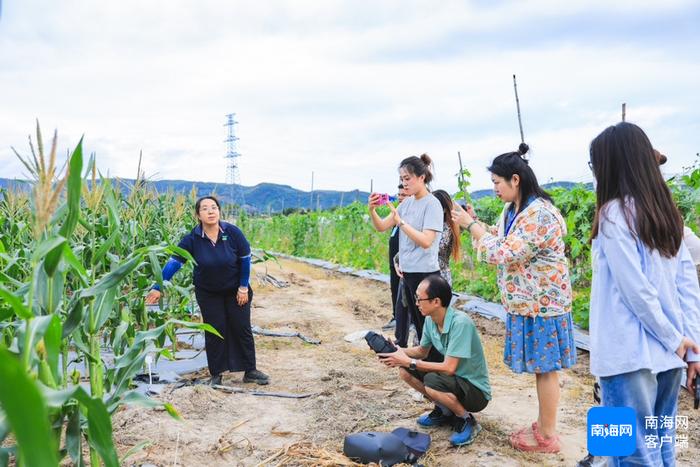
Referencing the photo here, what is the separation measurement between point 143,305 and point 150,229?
75.0 inches

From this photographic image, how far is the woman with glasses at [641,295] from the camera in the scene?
212 centimetres

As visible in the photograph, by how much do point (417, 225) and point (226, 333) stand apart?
182 centimetres

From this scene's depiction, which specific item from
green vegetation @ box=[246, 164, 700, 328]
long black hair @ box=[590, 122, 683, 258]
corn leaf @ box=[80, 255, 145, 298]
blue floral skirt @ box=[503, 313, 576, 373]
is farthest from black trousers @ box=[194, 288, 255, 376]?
long black hair @ box=[590, 122, 683, 258]

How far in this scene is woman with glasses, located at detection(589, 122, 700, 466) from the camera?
2.12 metres

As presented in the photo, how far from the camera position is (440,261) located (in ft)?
17.3

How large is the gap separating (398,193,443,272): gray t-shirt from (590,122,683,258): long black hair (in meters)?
2.28

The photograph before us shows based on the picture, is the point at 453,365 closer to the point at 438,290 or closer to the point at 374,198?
the point at 438,290

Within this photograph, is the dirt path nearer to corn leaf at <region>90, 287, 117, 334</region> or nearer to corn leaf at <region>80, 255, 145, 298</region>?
corn leaf at <region>90, 287, 117, 334</region>

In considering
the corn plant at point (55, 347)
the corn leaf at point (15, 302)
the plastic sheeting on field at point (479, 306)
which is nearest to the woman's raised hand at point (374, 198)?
the corn plant at point (55, 347)

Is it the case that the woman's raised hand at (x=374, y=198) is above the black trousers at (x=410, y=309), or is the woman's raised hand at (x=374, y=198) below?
above

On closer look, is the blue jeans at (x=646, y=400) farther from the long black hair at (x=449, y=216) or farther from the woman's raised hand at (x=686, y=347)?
the long black hair at (x=449, y=216)

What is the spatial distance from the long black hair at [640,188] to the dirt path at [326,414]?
1703 mm

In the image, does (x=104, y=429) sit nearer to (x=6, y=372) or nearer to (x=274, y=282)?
(x=6, y=372)

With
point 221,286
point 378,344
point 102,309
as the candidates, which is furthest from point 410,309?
point 102,309
